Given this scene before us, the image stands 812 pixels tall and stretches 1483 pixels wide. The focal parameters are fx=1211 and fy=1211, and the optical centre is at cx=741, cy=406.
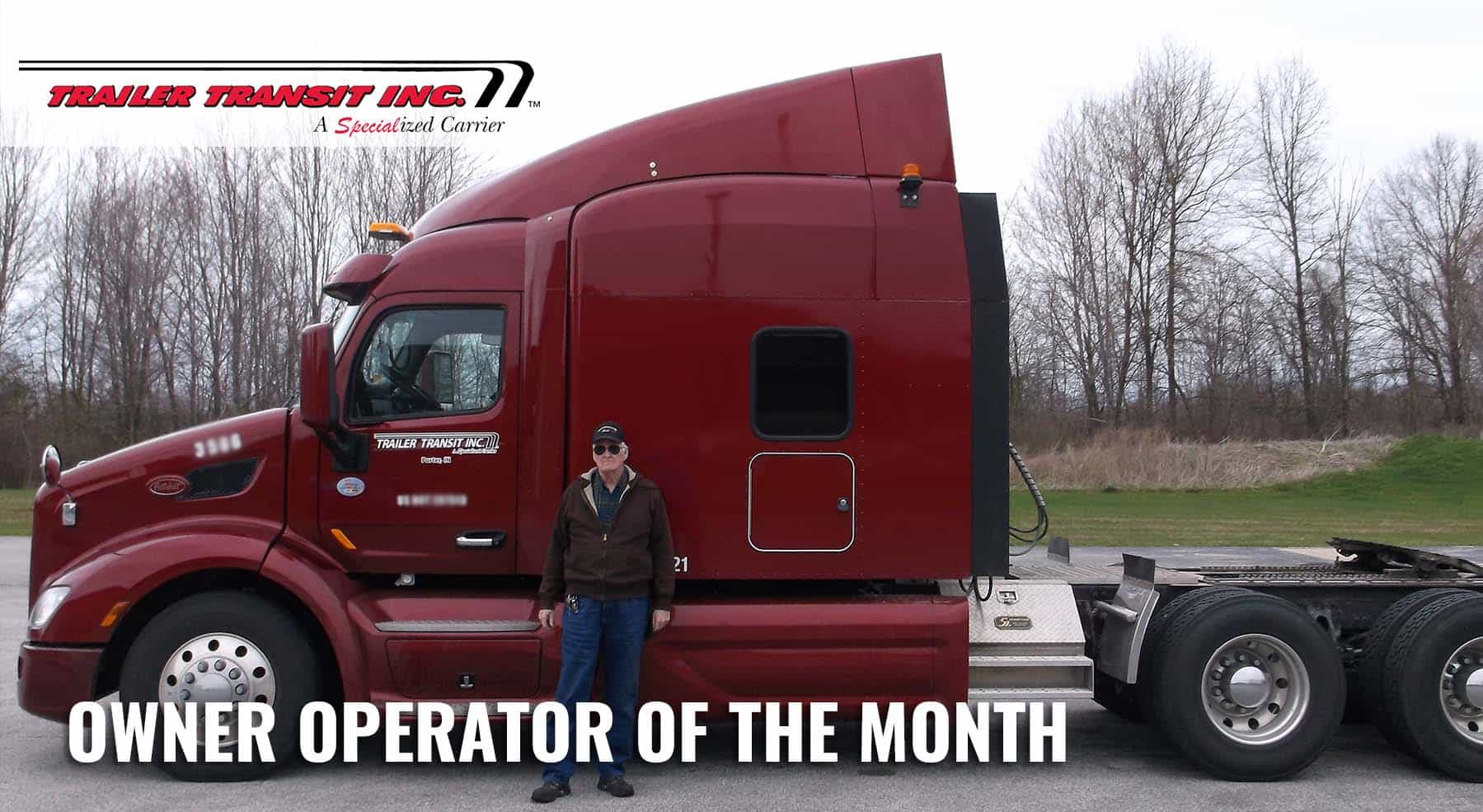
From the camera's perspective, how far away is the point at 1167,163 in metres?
47.3

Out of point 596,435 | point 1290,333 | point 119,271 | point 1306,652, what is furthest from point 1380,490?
point 119,271

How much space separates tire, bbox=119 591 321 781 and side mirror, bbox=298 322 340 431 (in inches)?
43.4

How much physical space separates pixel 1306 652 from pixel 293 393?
6104 mm

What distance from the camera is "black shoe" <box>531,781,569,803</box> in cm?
616

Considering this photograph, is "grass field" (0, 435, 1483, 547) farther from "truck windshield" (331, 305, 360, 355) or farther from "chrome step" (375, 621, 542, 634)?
"truck windshield" (331, 305, 360, 355)

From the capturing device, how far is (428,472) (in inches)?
263

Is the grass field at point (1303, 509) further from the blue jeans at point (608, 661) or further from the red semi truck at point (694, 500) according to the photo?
the blue jeans at point (608, 661)

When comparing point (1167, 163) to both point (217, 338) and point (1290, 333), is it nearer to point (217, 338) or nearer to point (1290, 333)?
point (1290, 333)

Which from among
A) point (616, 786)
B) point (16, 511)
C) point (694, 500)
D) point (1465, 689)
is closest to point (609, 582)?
point (694, 500)

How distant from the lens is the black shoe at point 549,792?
243 inches

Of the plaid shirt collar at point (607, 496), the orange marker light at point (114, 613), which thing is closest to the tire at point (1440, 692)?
the plaid shirt collar at point (607, 496)

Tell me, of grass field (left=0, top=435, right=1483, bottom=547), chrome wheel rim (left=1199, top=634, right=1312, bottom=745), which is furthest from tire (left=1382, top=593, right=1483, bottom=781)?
grass field (left=0, top=435, right=1483, bottom=547)

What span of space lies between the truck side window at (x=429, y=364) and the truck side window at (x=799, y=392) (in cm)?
146

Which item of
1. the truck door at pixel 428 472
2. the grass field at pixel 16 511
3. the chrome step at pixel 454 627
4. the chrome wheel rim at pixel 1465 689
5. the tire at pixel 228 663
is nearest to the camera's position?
the tire at pixel 228 663
